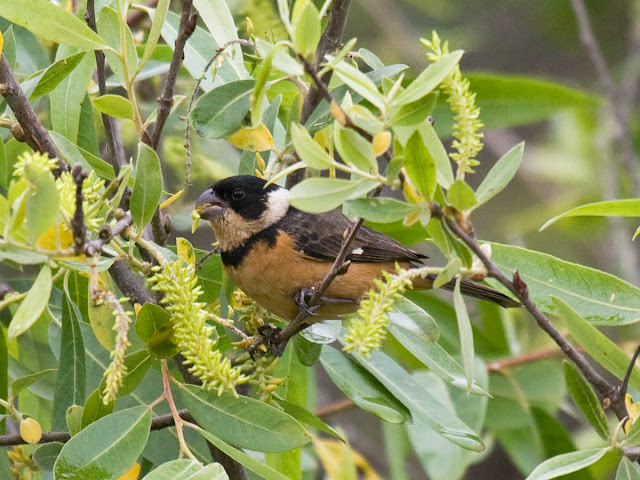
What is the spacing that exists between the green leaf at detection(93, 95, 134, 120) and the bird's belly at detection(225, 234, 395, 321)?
0.92 metres

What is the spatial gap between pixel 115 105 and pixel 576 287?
149 centimetres

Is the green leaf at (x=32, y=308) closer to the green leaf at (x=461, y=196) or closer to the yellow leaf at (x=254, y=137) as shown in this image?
the green leaf at (x=461, y=196)

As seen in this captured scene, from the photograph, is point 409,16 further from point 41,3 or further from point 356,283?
point 41,3

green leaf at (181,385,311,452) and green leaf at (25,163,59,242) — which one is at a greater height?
green leaf at (25,163,59,242)

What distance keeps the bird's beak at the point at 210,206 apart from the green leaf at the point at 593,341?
161 cm

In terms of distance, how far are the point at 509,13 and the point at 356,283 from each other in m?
7.68

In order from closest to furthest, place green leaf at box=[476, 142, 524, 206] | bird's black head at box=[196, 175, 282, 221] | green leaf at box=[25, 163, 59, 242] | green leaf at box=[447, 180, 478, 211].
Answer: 1. green leaf at box=[25, 163, 59, 242]
2. green leaf at box=[447, 180, 478, 211]
3. green leaf at box=[476, 142, 524, 206]
4. bird's black head at box=[196, 175, 282, 221]

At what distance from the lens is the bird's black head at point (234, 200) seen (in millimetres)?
3576

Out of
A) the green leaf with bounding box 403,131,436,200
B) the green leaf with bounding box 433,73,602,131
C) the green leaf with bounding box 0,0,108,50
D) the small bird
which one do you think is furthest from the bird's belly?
the green leaf with bounding box 403,131,436,200

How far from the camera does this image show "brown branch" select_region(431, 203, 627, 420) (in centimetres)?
199

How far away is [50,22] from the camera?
2.31 meters

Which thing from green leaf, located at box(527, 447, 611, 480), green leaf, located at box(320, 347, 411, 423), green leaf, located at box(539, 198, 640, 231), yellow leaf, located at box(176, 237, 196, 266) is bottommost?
green leaf, located at box(320, 347, 411, 423)

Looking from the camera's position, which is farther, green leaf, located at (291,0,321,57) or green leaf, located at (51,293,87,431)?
green leaf, located at (51,293,87,431)

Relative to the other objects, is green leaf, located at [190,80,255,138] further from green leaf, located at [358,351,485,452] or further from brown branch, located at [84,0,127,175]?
green leaf, located at [358,351,485,452]
